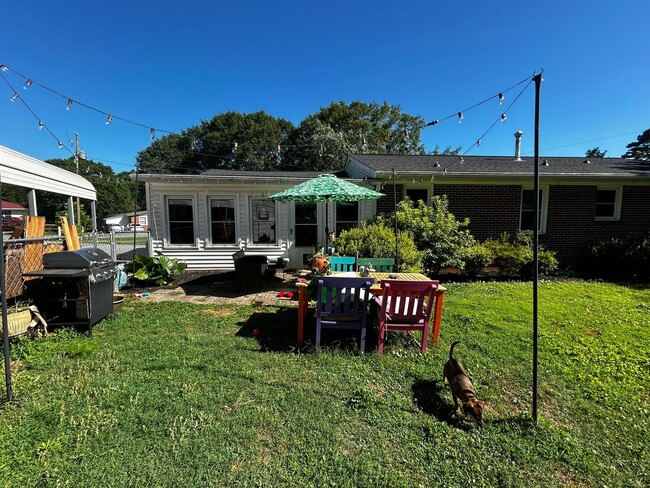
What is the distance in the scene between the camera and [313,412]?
2.73m

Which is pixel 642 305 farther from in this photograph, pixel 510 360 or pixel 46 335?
pixel 46 335

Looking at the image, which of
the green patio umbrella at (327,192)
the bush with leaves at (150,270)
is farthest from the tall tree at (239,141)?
the green patio umbrella at (327,192)

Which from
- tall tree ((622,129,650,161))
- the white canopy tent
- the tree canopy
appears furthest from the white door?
tall tree ((622,129,650,161))

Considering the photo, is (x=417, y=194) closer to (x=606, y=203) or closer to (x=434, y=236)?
(x=434, y=236)

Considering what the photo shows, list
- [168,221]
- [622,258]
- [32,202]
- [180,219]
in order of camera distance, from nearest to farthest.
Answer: [32,202]
[622,258]
[168,221]
[180,219]

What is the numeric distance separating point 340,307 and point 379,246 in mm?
3454

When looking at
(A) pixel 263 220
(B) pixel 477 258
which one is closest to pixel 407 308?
(B) pixel 477 258

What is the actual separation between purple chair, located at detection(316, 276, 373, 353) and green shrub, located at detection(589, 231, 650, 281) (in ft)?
28.6

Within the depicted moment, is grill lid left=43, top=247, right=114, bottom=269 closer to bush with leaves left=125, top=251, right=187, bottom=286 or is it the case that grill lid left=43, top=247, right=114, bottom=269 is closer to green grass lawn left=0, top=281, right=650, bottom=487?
green grass lawn left=0, top=281, right=650, bottom=487

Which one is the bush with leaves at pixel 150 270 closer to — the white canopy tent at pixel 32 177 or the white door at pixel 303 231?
the white canopy tent at pixel 32 177

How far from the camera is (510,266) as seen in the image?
27.5 feet

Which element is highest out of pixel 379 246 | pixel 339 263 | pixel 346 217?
pixel 346 217

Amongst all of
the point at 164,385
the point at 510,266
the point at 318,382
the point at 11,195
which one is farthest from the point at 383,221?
the point at 11,195

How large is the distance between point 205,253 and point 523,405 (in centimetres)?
849
